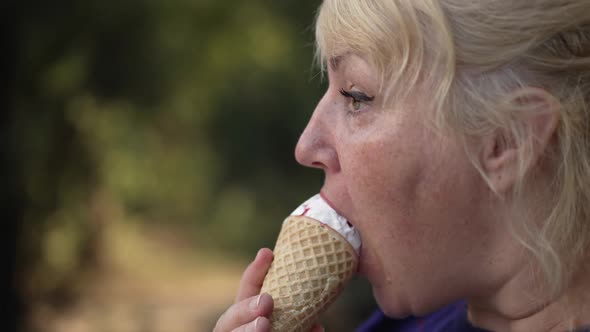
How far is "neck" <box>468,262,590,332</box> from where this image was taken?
1638mm

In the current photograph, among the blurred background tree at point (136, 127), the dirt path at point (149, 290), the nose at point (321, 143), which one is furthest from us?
→ the dirt path at point (149, 290)

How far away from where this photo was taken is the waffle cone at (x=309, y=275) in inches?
71.8

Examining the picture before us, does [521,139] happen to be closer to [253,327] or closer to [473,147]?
[473,147]

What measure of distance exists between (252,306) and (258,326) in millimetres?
73

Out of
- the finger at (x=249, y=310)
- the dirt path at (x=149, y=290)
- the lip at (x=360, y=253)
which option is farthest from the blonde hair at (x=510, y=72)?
the dirt path at (x=149, y=290)

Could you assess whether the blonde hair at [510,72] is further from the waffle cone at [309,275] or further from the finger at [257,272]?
the finger at [257,272]

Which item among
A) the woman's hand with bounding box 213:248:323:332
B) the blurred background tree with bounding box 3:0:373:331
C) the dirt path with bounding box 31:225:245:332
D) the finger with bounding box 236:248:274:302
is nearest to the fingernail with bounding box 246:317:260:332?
the woman's hand with bounding box 213:248:323:332

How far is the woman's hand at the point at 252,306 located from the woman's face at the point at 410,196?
0.99ft

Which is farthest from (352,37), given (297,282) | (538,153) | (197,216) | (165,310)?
(165,310)

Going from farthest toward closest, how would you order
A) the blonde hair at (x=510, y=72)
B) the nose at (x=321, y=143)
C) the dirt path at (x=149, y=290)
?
the dirt path at (x=149, y=290)
the nose at (x=321, y=143)
the blonde hair at (x=510, y=72)

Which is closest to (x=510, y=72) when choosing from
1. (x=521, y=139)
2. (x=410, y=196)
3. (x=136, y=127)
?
(x=521, y=139)

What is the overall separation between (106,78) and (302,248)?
3.15m

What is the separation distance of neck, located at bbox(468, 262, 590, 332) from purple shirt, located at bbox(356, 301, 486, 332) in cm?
18

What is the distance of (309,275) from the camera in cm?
184
